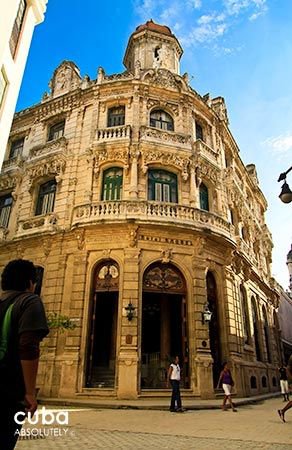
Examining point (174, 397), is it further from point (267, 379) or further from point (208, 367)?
point (267, 379)

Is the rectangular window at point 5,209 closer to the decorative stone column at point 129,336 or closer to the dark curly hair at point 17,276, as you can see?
the decorative stone column at point 129,336

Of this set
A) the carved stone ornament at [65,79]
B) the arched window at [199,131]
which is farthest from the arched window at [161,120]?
the carved stone ornament at [65,79]

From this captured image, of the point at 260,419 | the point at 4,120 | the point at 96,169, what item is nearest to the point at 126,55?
the point at 96,169

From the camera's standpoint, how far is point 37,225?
1680cm

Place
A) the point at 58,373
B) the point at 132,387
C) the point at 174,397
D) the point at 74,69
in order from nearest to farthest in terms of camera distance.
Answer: the point at 174,397
the point at 132,387
the point at 58,373
the point at 74,69

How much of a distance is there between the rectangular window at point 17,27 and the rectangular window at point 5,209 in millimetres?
11293

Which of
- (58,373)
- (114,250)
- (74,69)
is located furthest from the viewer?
(74,69)

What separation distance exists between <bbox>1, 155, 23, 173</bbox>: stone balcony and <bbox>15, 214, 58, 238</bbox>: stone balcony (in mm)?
4235

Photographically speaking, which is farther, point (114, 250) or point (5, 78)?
point (114, 250)

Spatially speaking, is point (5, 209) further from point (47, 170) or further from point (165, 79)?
point (165, 79)

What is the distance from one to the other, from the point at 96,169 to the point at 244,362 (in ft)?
40.0

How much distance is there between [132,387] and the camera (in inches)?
482

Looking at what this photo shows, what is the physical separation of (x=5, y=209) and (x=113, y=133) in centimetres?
802

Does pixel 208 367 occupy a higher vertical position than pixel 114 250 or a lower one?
lower
